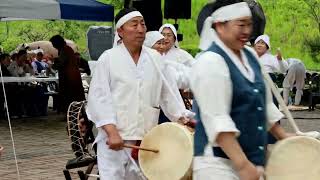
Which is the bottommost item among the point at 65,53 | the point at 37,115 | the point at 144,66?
the point at 37,115

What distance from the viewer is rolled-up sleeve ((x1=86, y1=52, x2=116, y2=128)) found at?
16.3 ft

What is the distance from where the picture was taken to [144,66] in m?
5.16

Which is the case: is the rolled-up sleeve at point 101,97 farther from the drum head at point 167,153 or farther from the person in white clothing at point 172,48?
the person in white clothing at point 172,48

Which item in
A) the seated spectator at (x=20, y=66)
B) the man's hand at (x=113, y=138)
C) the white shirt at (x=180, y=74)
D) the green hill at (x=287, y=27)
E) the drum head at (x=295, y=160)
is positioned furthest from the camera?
the green hill at (x=287, y=27)

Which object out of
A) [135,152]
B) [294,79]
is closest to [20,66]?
[294,79]

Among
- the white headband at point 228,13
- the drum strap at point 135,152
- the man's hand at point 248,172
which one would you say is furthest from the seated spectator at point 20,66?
the man's hand at point 248,172

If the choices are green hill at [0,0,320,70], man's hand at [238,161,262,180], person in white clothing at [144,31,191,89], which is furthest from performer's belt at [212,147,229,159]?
green hill at [0,0,320,70]

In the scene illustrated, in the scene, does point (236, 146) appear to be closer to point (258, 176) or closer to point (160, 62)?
Answer: point (258, 176)

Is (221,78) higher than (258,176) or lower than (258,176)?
higher

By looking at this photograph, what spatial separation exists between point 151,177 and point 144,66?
90cm

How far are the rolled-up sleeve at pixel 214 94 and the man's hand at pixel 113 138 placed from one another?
4.93 ft

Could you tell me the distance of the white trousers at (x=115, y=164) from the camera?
16.7ft

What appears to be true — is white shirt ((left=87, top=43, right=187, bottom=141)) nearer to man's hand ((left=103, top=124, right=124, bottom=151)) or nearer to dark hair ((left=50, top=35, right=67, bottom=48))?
man's hand ((left=103, top=124, right=124, bottom=151))

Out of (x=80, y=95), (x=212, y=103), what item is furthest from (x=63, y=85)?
(x=212, y=103)
